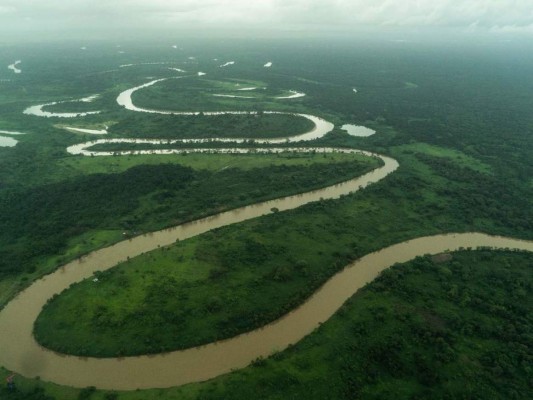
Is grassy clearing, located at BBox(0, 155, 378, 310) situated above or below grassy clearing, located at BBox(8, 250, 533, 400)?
above

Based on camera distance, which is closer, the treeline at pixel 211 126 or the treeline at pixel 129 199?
the treeline at pixel 129 199

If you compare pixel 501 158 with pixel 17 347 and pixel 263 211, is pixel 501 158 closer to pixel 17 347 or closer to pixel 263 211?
pixel 263 211

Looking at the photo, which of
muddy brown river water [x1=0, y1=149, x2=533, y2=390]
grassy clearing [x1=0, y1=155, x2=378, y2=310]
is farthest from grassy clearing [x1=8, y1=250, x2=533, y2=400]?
grassy clearing [x1=0, y1=155, x2=378, y2=310]

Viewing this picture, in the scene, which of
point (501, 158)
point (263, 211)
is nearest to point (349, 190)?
point (263, 211)

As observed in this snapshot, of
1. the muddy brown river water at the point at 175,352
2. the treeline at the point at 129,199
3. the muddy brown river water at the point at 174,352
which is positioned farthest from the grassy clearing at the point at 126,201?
the muddy brown river water at the point at 175,352

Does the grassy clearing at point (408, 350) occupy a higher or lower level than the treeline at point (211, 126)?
lower

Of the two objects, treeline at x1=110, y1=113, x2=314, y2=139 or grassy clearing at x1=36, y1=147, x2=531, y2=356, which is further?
treeline at x1=110, y1=113, x2=314, y2=139

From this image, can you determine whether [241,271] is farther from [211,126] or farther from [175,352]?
[211,126]

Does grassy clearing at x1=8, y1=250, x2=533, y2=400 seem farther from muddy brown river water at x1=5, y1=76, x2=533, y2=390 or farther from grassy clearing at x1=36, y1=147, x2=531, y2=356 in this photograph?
grassy clearing at x1=36, y1=147, x2=531, y2=356

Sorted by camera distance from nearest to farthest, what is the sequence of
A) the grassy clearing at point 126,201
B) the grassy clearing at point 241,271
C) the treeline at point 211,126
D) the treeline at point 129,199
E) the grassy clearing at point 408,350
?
the grassy clearing at point 408,350
the grassy clearing at point 241,271
the grassy clearing at point 126,201
the treeline at point 129,199
the treeline at point 211,126

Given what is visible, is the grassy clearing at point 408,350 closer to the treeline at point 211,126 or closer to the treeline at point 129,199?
the treeline at point 129,199

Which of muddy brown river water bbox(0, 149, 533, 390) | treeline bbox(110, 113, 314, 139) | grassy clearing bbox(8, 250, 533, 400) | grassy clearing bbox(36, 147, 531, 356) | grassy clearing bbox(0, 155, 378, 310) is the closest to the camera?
grassy clearing bbox(8, 250, 533, 400)
